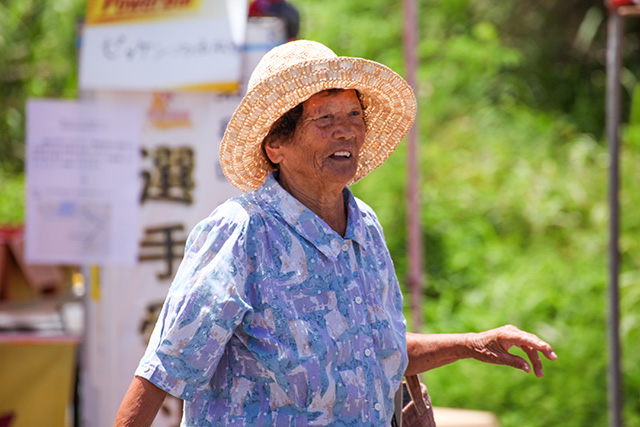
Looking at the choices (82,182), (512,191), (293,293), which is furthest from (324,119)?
(512,191)

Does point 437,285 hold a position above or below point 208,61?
below

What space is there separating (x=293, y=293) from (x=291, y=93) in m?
0.44

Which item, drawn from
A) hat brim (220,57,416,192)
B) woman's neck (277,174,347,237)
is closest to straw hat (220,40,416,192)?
hat brim (220,57,416,192)

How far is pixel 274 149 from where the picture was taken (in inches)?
72.5

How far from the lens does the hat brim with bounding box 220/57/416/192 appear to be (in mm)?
1727

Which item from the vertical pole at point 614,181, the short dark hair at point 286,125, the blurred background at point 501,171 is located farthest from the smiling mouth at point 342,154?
the blurred background at point 501,171

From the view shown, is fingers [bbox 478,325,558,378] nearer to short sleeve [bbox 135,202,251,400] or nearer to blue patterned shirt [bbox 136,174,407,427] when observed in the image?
blue patterned shirt [bbox 136,174,407,427]

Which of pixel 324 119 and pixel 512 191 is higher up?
pixel 324 119

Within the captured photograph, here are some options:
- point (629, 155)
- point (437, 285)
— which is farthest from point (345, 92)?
point (629, 155)

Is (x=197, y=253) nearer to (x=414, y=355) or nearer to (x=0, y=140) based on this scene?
(x=414, y=355)

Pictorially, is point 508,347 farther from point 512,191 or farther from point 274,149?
point 512,191

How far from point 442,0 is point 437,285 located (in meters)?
4.01

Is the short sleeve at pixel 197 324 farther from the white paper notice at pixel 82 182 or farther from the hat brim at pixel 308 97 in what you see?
the white paper notice at pixel 82 182

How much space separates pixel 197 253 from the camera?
5.42ft
